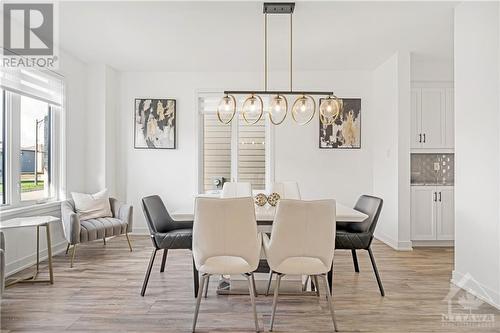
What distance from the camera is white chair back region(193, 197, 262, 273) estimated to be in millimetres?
2498

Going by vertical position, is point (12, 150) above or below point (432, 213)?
above

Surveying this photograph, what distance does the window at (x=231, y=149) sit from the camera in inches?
240

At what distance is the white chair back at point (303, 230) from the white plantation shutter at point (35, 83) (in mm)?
3179

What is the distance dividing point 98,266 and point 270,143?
124 inches

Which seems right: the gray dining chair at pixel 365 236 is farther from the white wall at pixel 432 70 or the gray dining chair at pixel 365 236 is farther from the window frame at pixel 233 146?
the white wall at pixel 432 70

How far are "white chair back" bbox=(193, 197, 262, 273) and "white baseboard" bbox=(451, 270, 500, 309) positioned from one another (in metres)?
2.01

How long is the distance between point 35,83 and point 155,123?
6.46 ft

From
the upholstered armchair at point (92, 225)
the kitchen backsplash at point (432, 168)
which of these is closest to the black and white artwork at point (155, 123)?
the upholstered armchair at point (92, 225)

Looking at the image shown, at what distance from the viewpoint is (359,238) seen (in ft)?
10.8

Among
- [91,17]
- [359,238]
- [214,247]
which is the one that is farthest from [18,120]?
[359,238]

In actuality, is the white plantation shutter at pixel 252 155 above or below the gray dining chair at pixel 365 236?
above

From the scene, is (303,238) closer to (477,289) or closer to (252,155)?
(477,289)

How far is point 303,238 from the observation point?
2.52 metres

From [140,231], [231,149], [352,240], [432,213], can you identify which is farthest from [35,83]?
[432,213]
